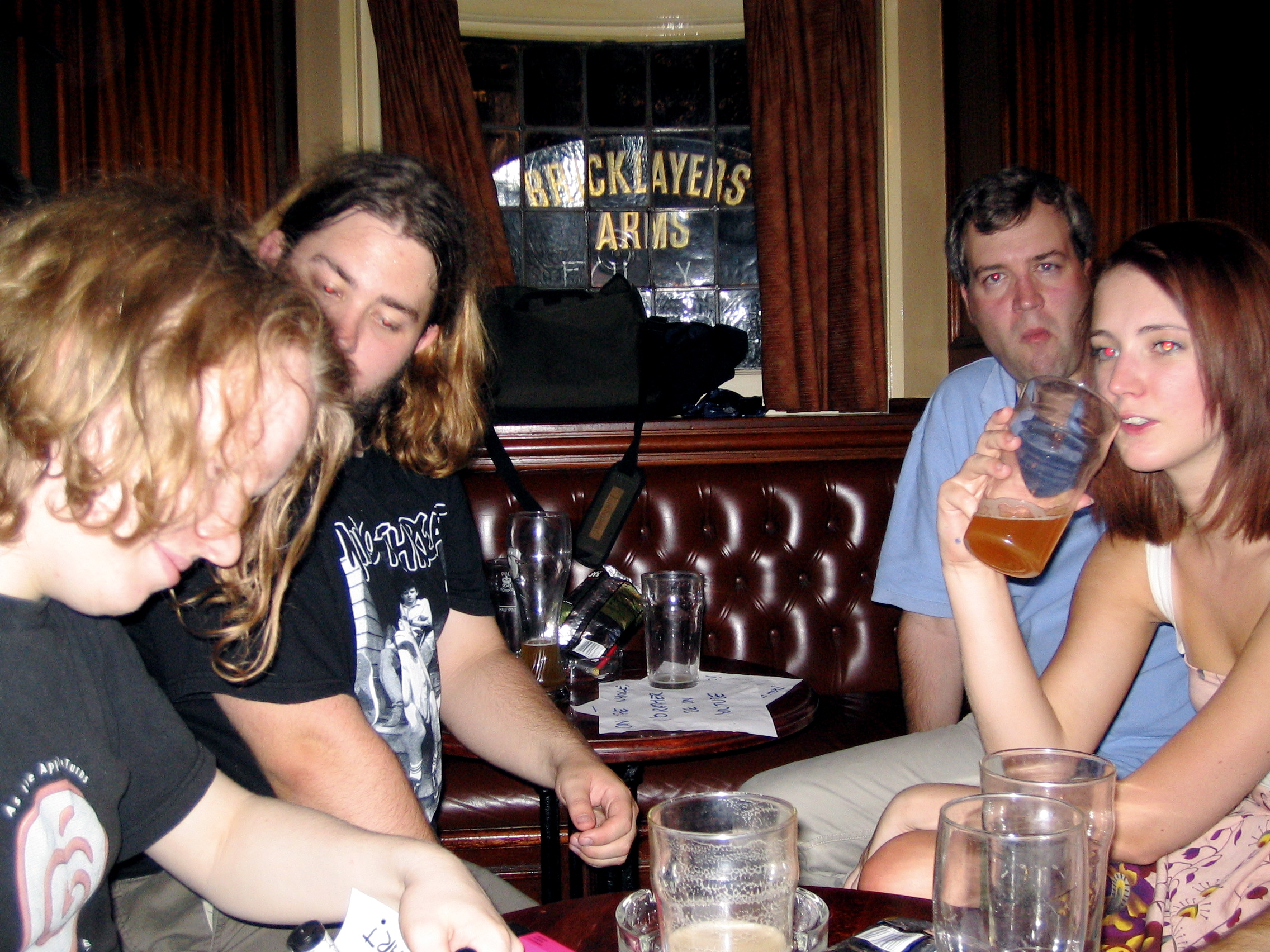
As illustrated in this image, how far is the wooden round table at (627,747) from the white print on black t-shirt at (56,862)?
2.59 feet

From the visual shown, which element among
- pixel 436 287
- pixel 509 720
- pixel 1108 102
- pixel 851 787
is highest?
pixel 1108 102

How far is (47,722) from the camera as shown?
2.67 feet

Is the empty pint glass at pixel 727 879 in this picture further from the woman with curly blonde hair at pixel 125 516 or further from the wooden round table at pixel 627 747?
the wooden round table at pixel 627 747

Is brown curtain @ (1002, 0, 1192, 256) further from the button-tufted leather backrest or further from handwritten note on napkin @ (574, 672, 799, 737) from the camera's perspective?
handwritten note on napkin @ (574, 672, 799, 737)

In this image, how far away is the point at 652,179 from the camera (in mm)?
4180

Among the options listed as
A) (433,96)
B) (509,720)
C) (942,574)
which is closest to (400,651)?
(509,720)

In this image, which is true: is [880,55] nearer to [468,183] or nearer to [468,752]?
[468,183]

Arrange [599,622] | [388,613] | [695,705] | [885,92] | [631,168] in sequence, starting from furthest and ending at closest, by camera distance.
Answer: [631,168]
[885,92]
[599,622]
[695,705]
[388,613]

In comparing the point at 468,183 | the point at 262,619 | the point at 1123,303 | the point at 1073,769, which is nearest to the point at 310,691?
the point at 262,619

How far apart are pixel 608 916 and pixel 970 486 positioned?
2.34 ft

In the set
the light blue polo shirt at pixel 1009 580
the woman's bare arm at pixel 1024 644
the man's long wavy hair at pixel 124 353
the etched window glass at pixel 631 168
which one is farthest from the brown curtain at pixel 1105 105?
the man's long wavy hair at pixel 124 353

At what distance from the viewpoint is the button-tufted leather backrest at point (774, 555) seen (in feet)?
9.29

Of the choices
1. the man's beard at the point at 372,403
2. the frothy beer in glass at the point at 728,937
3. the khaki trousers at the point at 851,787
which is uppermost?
the man's beard at the point at 372,403

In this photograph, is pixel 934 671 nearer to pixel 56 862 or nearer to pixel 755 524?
pixel 755 524
